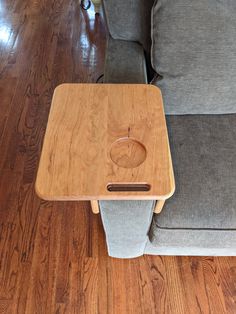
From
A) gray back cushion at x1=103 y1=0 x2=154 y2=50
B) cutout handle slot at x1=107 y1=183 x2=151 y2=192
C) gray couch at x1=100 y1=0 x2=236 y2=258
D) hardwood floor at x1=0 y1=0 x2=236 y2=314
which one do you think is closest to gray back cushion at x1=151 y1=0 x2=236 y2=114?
gray couch at x1=100 y1=0 x2=236 y2=258

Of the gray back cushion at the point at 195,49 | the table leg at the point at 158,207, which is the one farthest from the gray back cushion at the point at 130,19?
the table leg at the point at 158,207

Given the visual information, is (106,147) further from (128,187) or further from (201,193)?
(201,193)

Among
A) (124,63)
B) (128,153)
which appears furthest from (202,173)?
(124,63)

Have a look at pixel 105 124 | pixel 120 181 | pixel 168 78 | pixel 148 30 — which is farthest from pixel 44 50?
pixel 120 181

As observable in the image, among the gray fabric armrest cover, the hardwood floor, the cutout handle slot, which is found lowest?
the hardwood floor

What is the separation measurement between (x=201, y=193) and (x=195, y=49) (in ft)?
1.60

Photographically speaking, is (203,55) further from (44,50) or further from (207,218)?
(44,50)

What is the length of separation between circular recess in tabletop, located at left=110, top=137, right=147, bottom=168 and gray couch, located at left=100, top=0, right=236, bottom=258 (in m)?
0.13

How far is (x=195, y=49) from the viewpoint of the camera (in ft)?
2.94

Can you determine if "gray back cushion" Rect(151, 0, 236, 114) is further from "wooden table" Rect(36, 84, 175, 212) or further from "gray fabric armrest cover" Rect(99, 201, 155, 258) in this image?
"gray fabric armrest cover" Rect(99, 201, 155, 258)

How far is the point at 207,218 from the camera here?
797mm

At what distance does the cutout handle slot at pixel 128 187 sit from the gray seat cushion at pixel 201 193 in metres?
0.22

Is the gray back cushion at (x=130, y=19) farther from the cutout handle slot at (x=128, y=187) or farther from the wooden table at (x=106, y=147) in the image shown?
the cutout handle slot at (x=128, y=187)

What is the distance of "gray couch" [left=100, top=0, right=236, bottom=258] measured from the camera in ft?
2.65
